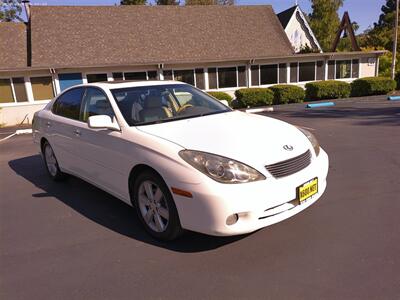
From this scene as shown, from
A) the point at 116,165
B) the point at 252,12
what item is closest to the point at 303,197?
the point at 116,165

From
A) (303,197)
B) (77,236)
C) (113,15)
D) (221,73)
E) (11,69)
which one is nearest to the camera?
(303,197)

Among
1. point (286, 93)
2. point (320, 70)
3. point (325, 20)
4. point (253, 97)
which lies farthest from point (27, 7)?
A: point (325, 20)

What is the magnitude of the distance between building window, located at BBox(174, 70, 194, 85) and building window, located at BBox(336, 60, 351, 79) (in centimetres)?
951

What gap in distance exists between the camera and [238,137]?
3.30m

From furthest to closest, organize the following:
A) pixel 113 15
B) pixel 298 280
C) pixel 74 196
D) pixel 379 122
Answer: pixel 113 15, pixel 379 122, pixel 74 196, pixel 298 280

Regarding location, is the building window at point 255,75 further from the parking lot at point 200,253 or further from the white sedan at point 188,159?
the white sedan at point 188,159

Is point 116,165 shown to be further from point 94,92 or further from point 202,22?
point 202,22

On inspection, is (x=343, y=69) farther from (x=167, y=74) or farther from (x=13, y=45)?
(x=13, y=45)

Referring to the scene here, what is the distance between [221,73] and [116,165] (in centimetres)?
1610

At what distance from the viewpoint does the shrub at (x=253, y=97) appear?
693 inches

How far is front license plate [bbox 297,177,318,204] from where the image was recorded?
3.12 meters

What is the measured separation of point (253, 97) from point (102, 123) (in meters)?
14.7

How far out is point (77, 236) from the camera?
145 inches

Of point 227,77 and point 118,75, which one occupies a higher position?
point 118,75
